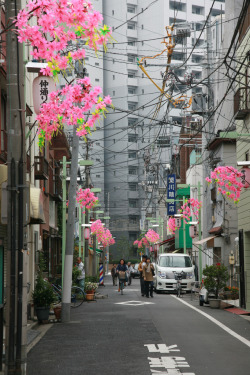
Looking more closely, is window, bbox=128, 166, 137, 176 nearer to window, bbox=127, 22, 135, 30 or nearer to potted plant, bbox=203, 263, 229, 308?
window, bbox=127, 22, 135, 30

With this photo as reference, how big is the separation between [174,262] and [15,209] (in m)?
31.0

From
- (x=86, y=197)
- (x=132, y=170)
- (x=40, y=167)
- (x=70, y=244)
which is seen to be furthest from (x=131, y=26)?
(x=70, y=244)

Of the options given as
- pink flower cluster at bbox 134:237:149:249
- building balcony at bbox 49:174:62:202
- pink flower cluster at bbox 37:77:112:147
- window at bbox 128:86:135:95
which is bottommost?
pink flower cluster at bbox 134:237:149:249

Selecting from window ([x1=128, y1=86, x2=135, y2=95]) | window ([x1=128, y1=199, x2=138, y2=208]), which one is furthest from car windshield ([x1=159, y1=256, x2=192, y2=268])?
window ([x1=128, y1=199, x2=138, y2=208])

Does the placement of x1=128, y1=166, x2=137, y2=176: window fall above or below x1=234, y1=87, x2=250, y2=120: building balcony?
above

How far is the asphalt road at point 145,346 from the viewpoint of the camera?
11219 mm

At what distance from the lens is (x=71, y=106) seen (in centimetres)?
1202

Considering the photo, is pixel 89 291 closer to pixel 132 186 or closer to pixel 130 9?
pixel 132 186

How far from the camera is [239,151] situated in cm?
2656

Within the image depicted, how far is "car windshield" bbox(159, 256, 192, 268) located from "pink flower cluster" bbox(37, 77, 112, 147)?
27.9 meters

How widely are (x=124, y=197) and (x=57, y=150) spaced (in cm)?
6105

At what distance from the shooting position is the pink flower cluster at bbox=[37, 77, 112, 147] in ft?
37.5

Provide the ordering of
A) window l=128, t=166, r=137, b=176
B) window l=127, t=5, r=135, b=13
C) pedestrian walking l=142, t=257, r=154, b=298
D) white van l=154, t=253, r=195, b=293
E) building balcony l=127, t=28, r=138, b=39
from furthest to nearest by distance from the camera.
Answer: window l=128, t=166, r=137, b=176 < window l=127, t=5, r=135, b=13 < building balcony l=127, t=28, r=138, b=39 < white van l=154, t=253, r=195, b=293 < pedestrian walking l=142, t=257, r=154, b=298

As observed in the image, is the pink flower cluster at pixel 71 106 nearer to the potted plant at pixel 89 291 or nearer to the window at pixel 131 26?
the potted plant at pixel 89 291
